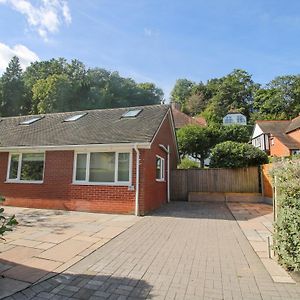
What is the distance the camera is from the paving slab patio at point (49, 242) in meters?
4.37

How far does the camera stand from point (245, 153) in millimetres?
15789

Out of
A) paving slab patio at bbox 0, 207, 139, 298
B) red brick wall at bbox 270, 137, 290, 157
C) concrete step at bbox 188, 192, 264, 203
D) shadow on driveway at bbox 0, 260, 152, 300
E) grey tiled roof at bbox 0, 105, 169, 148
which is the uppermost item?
red brick wall at bbox 270, 137, 290, 157

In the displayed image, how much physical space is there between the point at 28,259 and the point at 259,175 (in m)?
13.6

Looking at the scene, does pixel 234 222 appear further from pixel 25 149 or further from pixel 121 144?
pixel 25 149

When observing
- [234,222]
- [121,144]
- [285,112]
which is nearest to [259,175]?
[234,222]

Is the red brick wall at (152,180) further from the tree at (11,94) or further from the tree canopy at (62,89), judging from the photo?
the tree at (11,94)

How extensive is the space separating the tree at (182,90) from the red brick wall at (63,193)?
59.1 metres

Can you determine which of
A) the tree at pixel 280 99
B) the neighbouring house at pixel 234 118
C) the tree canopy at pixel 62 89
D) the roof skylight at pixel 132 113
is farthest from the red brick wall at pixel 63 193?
the tree at pixel 280 99

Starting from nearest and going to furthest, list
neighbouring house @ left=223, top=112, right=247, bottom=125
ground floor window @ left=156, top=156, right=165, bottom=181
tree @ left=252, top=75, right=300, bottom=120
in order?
1. ground floor window @ left=156, top=156, right=165, bottom=181
2. tree @ left=252, top=75, right=300, bottom=120
3. neighbouring house @ left=223, top=112, right=247, bottom=125

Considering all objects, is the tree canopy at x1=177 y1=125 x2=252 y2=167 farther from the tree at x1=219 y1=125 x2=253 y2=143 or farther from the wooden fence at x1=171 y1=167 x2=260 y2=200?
the wooden fence at x1=171 y1=167 x2=260 y2=200

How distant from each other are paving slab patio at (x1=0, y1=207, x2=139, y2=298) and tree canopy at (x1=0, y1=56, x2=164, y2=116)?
3177 cm

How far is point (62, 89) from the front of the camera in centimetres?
3906

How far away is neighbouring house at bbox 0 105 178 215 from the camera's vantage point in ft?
34.0

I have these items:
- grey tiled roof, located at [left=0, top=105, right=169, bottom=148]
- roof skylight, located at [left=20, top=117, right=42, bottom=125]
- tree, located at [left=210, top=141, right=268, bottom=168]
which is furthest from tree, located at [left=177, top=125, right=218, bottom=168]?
roof skylight, located at [left=20, top=117, right=42, bottom=125]
